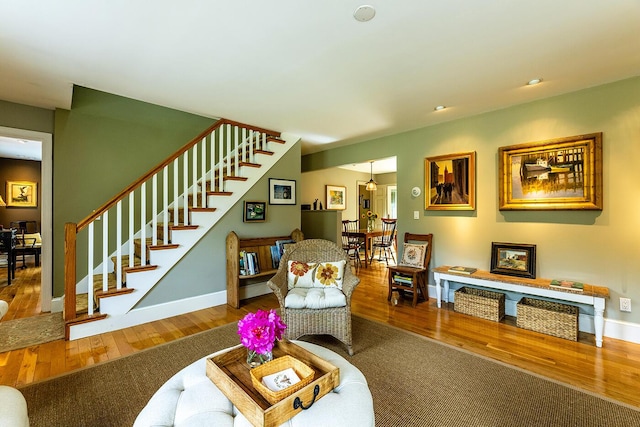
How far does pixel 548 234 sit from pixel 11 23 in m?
4.88

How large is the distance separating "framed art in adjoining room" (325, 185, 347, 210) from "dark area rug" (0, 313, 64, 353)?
5.62m

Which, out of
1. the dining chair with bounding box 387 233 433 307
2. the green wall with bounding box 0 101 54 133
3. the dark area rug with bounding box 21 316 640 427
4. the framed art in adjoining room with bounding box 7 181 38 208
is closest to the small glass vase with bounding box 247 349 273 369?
the dark area rug with bounding box 21 316 640 427

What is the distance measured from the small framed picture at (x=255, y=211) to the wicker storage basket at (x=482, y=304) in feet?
9.08

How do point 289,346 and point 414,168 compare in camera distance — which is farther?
point 414,168

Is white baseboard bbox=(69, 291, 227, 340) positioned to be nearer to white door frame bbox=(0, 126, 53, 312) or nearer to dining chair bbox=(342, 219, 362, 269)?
white door frame bbox=(0, 126, 53, 312)

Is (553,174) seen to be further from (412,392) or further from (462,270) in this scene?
(412,392)

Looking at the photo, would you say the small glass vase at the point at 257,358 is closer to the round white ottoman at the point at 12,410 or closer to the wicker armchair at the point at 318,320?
the round white ottoman at the point at 12,410

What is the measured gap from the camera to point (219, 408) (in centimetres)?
117

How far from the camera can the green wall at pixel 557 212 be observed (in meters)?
2.69

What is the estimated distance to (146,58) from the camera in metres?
2.32

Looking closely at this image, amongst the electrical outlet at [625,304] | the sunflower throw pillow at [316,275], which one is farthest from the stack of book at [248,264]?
the electrical outlet at [625,304]

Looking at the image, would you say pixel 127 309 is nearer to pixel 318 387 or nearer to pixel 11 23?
pixel 11 23

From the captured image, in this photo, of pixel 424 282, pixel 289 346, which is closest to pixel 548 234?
pixel 424 282

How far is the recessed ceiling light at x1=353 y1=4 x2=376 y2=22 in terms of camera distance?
5.68 ft
